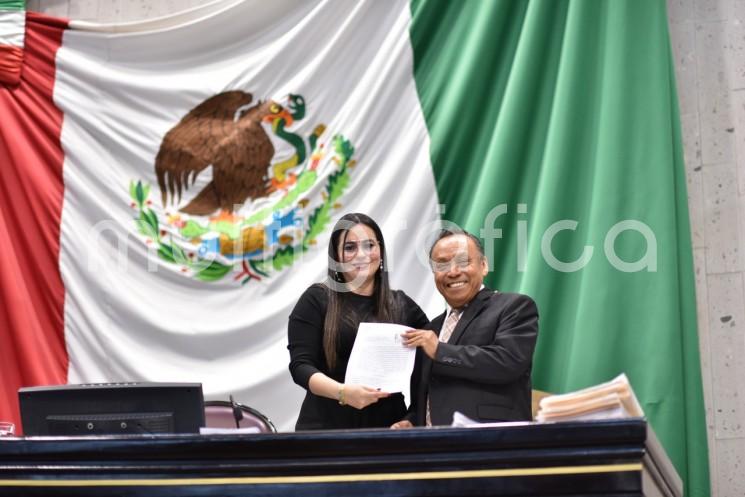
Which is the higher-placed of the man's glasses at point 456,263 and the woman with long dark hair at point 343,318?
the man's glasses at point 456,263

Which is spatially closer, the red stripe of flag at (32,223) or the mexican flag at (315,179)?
the mexican flag at (315,179)

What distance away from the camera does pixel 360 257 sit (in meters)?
3.20

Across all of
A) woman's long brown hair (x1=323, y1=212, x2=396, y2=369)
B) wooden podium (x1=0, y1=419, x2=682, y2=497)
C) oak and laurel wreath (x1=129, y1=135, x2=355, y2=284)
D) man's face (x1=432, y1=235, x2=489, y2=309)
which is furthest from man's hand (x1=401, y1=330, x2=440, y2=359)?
oak and laurel wreath (x1=129, y1=135, x2=355, y2=284)

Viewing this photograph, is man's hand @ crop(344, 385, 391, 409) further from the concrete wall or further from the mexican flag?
the concrete wall

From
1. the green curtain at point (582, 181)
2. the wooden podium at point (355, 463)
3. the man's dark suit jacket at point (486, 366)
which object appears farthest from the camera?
the green curtain at point (582, 181)

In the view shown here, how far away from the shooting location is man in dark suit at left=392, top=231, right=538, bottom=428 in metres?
2.76

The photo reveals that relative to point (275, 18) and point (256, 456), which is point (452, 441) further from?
point (275, 18)

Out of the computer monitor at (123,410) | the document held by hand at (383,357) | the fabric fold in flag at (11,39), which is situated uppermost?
the fabric fold in flag at (11,39)

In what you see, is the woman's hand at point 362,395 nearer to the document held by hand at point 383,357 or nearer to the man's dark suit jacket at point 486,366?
the document held by hand at point 383,357

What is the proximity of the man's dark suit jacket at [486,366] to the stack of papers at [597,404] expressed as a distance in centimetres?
69

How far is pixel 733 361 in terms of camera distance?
140 inches

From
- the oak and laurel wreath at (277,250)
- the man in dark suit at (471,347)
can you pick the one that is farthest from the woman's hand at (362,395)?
the oak and laurel wreath at (277,250)

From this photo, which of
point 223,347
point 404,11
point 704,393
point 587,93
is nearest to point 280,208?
point 223,347

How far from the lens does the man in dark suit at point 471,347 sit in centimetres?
276
